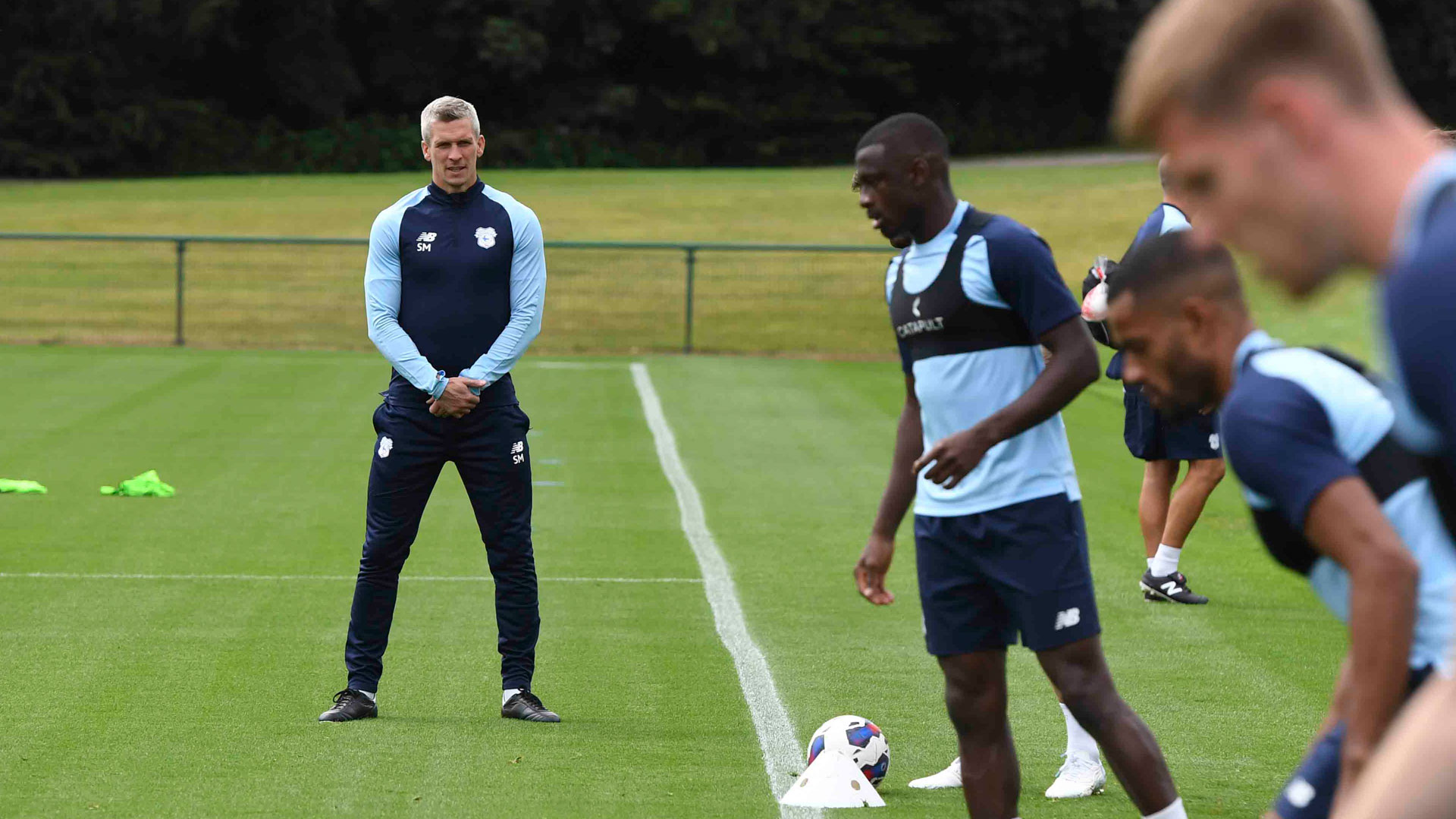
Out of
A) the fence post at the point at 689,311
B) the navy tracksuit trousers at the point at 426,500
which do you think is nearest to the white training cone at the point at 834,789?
the navy tracksuit trousers at the point at 426,500

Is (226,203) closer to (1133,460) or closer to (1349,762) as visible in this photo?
(1133,460)

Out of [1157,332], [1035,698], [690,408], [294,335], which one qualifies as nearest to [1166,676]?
[1035,698]

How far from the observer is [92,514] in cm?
1176

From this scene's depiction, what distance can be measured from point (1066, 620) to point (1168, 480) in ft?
16.7

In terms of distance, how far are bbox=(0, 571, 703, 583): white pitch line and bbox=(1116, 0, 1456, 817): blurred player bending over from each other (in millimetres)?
8001

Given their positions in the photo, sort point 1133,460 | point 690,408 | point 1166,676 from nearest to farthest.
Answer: point 1166,676 → point 1133,460 → point 690,408

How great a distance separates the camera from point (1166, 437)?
8.90 metres

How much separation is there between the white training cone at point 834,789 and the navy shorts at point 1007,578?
107 cm

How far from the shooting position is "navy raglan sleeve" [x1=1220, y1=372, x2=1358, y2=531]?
276cm

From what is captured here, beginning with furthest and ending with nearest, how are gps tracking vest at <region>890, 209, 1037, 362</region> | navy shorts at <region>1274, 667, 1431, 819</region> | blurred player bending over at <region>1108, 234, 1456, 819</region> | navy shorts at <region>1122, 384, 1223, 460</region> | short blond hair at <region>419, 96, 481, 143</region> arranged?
1. navy shorts at <region>1122, 384, 1223, 460</region>
2. short blond hair at <region>419, 96, 481, 143</region>
3. gps tracking vest at <region>890, 209, 1037, 362</region>
4. navy shorts at <region>1274, 667, 1431, 819</region>
5. blurred player bending over at <region>1108, 234, 1456, 819</region>

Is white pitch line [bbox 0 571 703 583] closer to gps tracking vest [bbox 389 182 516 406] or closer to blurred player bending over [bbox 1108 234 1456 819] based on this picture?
gps tracking vest [bbox 389 182 516 406]

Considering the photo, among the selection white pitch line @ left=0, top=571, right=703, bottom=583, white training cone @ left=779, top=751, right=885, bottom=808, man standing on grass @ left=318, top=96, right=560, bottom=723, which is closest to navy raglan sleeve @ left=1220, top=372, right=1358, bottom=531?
white training cone @ left=779, top=751, right=885, bottom=808

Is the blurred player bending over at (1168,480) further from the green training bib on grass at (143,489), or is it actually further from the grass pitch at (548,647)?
the green training bib on grass at (143,489)

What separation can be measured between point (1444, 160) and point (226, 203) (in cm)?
4447
